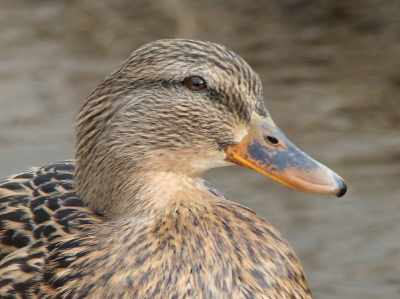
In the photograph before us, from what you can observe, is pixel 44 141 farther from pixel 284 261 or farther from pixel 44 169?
pixel 284 261

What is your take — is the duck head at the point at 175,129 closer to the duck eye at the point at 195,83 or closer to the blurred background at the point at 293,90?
the duck eye at the point at 195,83

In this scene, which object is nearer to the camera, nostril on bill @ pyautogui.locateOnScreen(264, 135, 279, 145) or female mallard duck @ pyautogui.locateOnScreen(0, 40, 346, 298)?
female mallard duck @ pyautogui.locateOnScreen(0, 40, 346, 298)

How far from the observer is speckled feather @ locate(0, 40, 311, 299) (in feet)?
9.33

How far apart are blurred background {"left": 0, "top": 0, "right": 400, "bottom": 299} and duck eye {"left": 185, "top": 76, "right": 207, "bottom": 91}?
6.79 ft

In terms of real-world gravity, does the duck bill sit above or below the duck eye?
below

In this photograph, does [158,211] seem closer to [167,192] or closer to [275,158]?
[167,192]

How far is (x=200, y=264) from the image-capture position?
2844mm

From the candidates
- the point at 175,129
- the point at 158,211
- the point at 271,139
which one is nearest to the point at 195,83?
the point at 175,129

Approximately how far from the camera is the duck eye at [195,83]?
9.51 ft

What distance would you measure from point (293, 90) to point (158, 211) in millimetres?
3687

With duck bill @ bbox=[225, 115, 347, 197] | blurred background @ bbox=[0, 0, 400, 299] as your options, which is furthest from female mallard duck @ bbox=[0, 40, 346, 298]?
blurred background @ bbox=[0, 0, 400, 299]

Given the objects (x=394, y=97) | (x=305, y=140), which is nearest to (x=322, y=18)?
(x=394, y=97)

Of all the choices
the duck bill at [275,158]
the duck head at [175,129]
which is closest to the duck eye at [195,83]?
the duck head at [175,129]

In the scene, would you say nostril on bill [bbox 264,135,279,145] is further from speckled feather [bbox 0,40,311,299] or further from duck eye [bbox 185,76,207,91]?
duck eye [bbox 185,76,207,91]
